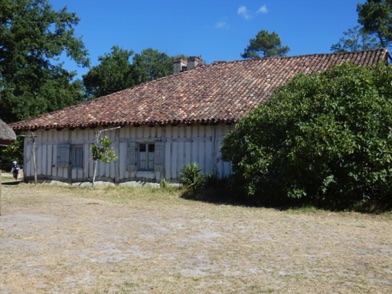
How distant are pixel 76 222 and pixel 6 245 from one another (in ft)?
7.49

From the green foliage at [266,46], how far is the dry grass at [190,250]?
58.3 meters

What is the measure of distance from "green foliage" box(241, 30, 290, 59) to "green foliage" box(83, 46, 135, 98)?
2848 centimetres

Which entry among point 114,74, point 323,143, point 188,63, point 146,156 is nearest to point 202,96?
point 146,156

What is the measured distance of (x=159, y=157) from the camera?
1596cm

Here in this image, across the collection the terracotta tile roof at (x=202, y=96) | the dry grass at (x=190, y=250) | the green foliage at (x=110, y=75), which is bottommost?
the dry grass at (x=190, y=250)

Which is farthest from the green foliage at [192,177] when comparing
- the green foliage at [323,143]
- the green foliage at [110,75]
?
the green foliage at [110,75]

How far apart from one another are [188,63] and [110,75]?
20.1 m

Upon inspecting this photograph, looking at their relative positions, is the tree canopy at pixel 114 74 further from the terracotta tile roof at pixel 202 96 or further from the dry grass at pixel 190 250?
the dry grass at pixel 190 250

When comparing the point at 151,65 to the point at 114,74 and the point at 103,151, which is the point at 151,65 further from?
the point at 103,151

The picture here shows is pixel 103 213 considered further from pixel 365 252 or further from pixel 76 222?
pixel 365 252

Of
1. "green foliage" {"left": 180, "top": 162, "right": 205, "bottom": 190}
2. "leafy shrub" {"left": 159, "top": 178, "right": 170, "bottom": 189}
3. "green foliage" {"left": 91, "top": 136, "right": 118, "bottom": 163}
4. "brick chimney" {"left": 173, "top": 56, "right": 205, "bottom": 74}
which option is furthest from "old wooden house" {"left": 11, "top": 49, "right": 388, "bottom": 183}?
"brick chimney" {"left": 173, "top": 56, "right": 205, "bottom": 74}

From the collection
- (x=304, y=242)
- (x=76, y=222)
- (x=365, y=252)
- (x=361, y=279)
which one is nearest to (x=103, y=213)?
(x=76, y=222)

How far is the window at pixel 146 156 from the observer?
1642 cm

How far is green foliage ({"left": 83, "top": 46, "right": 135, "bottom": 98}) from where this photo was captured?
1620 inches
